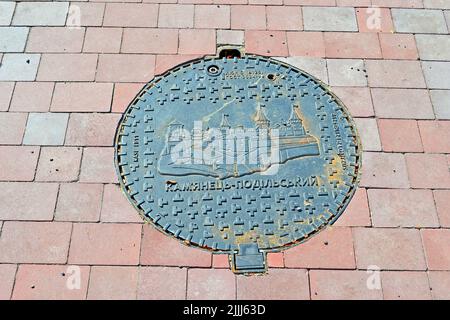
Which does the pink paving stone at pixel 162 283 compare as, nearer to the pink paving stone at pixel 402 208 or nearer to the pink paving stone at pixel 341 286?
the pink paving stone at pixel 341 286

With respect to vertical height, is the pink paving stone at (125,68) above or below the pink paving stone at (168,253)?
above

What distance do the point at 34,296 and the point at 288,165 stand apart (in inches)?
82.1

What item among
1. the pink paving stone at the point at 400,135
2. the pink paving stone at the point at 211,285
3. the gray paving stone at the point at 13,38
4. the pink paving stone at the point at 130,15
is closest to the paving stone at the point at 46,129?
the gray paving stone at the point at 13,38

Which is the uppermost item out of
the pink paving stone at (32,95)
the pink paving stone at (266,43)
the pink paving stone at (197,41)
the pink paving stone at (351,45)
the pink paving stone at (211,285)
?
the pink paving stone at (351,45)

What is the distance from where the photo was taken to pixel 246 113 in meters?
3.96

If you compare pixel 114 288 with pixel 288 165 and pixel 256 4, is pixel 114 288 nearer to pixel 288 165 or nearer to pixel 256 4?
pixel 288 165

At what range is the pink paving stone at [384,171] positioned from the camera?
3.72 metres

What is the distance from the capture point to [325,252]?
3422 millimetres

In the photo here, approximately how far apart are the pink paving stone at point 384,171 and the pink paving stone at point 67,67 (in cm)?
253

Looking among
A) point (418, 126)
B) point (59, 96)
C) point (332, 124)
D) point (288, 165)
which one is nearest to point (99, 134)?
point (59, 96)

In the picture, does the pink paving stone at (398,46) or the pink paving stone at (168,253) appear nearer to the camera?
the pink paving stone at (168,253)

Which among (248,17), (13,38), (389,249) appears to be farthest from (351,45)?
(13,38)

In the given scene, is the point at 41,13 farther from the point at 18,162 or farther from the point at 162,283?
the point at 162,283

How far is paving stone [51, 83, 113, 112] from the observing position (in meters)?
4.08
